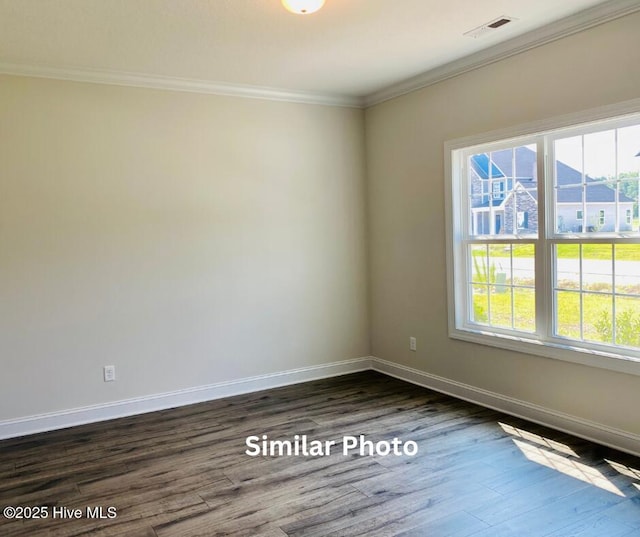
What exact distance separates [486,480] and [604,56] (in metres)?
2.66

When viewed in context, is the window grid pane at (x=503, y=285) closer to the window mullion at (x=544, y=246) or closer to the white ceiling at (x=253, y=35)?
the window mullion at (x=544, y=246)

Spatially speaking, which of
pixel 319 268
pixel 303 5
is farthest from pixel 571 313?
pixel 303 5

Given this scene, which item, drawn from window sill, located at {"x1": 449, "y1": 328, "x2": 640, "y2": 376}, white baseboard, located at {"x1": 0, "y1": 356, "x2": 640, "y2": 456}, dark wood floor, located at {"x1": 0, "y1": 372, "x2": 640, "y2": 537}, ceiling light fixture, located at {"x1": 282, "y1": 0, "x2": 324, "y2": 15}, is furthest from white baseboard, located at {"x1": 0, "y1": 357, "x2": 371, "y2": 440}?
ceiling light fixture, located at {"x1": 282, "y1": 0, "x2": 324, "y2": 15}

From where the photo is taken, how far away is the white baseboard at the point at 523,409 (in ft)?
10.9

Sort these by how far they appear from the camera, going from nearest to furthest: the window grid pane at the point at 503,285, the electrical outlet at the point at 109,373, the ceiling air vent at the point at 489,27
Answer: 1. the ceiling air vent at the point at 489,27
2. the window grid pane at the point at 503,285
3. the electrical outlet at the point at 109,373

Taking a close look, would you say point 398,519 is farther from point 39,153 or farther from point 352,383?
point 39,153

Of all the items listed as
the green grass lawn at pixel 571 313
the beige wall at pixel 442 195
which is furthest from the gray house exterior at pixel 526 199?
the green grass lawn at pixel 571 313

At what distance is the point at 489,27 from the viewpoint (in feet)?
11.6

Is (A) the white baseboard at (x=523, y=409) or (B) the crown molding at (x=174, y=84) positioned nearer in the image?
(A) the white baseboard at (x=523, y=409)

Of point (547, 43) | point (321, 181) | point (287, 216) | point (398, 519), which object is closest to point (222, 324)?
point (287, 216)

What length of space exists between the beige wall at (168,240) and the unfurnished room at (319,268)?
2cm

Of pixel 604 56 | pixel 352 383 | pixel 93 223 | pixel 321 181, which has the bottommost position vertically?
pixel 352 383

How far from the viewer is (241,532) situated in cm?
257

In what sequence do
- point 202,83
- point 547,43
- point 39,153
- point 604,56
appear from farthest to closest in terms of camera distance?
point 202,83
point 39,153
point 547,43
point 604,56
